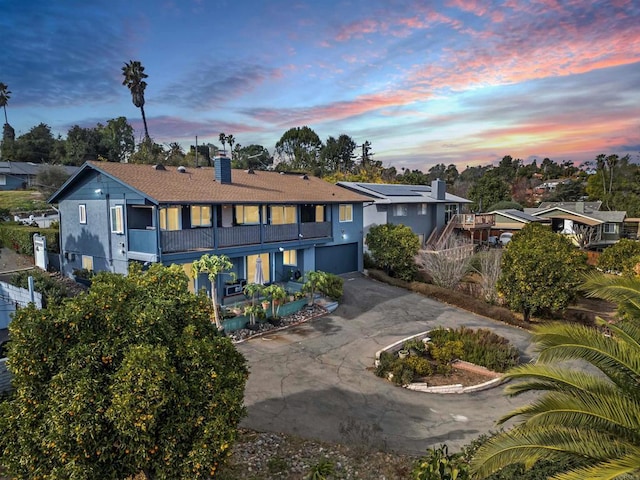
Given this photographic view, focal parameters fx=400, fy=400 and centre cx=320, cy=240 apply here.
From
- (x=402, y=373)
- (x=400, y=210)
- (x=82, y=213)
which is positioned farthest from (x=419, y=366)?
(x=400, y=210)

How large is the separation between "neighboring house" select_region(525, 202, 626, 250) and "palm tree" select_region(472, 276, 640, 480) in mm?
42409

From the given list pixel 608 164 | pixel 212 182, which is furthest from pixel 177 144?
pixel 608 164

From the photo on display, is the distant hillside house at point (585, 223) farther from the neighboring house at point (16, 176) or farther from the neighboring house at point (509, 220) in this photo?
the neighboring house at point (16, 176)

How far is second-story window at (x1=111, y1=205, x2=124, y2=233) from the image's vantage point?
65.5 feet

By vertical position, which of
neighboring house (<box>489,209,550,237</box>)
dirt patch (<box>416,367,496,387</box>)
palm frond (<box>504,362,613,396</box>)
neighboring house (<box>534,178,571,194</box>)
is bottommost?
dirt patch (<box>416,367,496,387</box>)

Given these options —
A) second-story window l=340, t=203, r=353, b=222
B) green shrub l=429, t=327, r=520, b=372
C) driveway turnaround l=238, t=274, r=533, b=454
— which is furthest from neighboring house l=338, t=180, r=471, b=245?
green shrub l=429, t=327, r=520, b=372

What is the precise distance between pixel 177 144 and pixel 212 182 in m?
46.5

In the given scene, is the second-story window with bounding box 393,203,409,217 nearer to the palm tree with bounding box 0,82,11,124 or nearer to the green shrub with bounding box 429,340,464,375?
the green shrub with bounding box 429,340,464,375

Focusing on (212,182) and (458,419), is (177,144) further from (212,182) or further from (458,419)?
(458,419)

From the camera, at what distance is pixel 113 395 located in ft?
19.2

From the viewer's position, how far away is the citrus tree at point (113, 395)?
5.77 meters

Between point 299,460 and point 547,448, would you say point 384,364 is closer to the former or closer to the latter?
point 299,460

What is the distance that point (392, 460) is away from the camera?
8.80 meters

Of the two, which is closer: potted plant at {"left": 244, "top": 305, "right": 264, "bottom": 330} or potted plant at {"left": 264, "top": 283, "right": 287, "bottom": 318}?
potted plant at {"left": 244, "top": 305, "right": 264, "bottom": 330}
